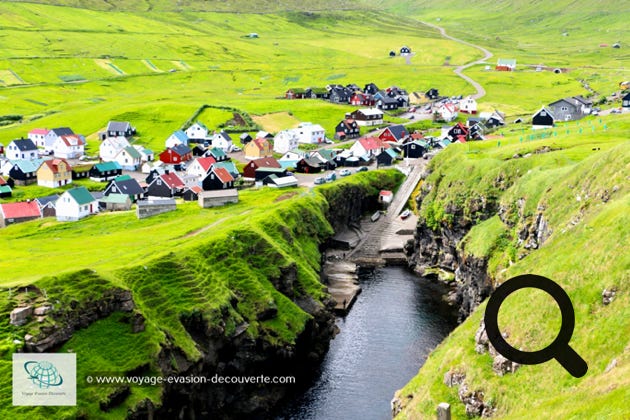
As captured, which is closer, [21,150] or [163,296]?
[163,296]

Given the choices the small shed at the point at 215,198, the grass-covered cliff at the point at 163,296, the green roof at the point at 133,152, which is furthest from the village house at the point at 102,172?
the grass-covered cliff at the point at 163,296

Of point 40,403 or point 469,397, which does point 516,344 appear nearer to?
point 469,397

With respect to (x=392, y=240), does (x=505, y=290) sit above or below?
above

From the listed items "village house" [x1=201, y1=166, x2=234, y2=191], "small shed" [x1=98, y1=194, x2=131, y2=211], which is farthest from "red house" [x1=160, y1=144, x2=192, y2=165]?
"small shed" [x1=98, y1=194, x2=131, y2=211]

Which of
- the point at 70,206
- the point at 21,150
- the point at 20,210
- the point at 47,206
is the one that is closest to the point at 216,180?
the point at 70,206

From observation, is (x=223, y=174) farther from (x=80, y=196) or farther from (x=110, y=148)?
(x=110, y=148)

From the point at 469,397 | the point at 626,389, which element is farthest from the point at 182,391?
the point at 626,389
